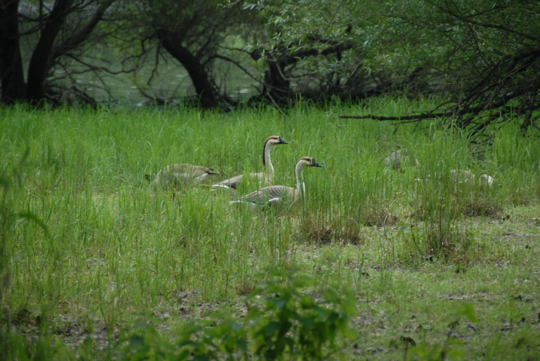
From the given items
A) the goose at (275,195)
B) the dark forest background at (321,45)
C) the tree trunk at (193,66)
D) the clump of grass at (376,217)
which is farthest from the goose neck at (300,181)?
the tree trunk at (193,66)

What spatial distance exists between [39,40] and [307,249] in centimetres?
1075

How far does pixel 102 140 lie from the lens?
10.4 meters

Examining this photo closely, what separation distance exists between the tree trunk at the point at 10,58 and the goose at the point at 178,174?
26.0 ft

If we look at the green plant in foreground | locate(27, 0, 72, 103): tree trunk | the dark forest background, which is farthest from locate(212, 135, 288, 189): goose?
locate(27, 0, 72, 103): tree trunk

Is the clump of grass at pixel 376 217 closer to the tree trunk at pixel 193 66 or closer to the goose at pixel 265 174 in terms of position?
the goose at pixel 265 174

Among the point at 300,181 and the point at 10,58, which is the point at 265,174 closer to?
the point at 300,181

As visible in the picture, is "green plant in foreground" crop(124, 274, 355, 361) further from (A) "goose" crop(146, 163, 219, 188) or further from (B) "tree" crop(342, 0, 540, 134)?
(B) "tree" crop(342, 0, 540, 134)

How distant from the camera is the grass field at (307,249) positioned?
165 inches

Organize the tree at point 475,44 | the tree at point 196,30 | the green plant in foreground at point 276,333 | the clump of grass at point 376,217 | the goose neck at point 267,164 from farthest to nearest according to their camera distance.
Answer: the tree at point 196,30
the goose neck at point 267,164
the tree at point 475,44
the clump of grass at point 376,217
the green plant in foreground at point 276,333

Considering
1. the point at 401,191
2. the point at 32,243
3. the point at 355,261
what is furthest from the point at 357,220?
the point at 32,243

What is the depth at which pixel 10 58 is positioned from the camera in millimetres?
14797

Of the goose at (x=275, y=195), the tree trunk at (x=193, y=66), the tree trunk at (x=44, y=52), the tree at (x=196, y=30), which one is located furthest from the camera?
the tree trunk at (x=193, y=66)

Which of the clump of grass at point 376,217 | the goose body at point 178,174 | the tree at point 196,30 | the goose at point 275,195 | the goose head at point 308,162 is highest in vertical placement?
the tree at point 196,30

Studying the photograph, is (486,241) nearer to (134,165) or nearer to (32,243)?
(32,243)
